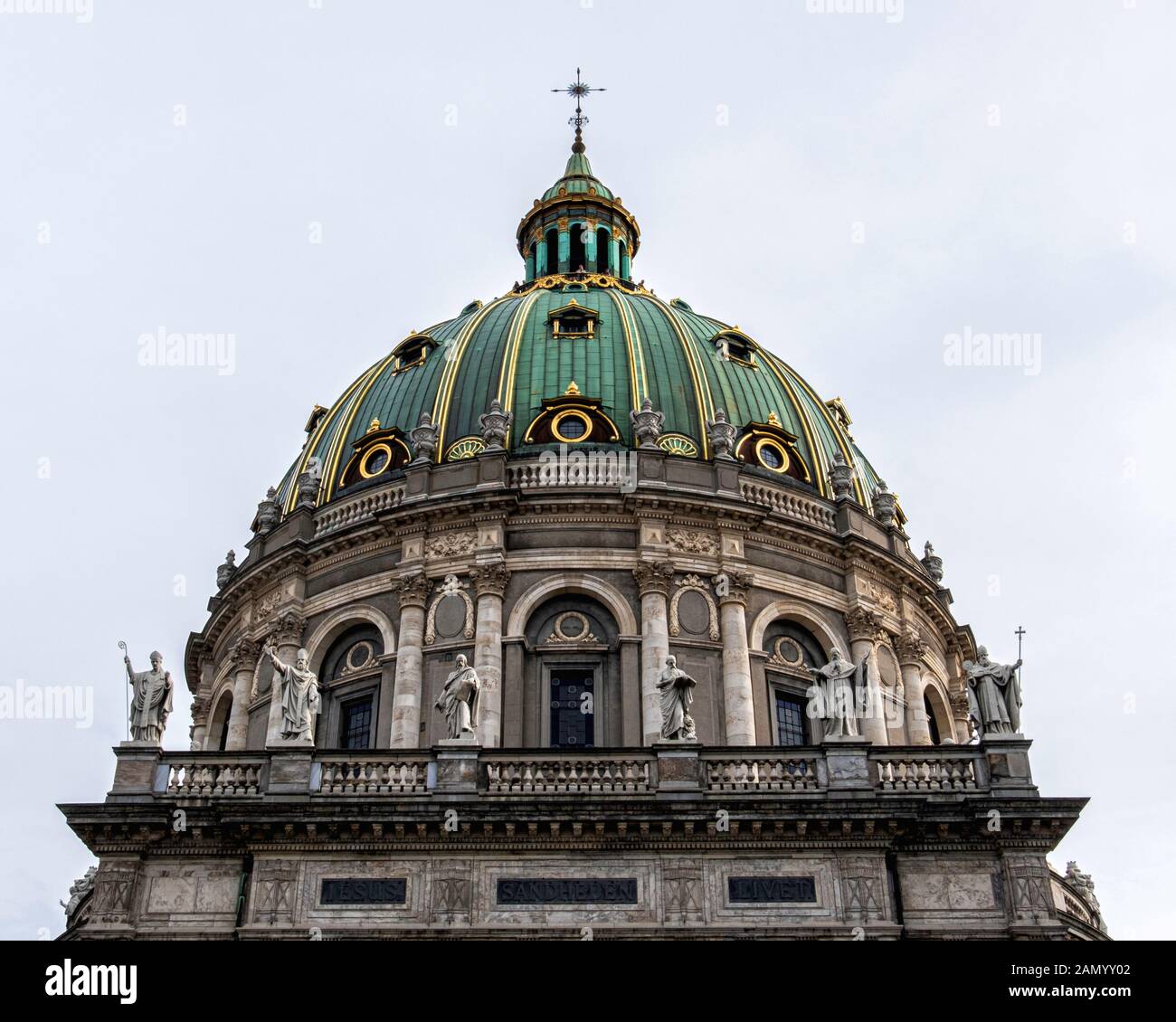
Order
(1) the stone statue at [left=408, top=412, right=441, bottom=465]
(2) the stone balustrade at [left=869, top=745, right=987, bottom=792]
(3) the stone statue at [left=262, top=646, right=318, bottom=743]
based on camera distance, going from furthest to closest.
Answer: (1) the stone statue at [left=408, top=412, right=441, bottom=465]
(3) the stone statue at [left=262, top=646, right=318, bottom=743]
(2) the stone balustrade at [left=869, top=745, right=987, bottom=792]

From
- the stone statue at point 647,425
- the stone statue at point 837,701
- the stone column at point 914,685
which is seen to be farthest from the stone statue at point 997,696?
the stone statue at point 647,425

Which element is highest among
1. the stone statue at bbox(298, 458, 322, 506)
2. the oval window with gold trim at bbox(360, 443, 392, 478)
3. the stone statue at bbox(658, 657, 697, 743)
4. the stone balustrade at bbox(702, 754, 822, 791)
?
the oval window with gold trim at bbox(360, 443, 392, 478)

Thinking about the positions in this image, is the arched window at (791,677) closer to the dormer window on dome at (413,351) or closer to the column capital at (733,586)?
the column capital at (733,586)

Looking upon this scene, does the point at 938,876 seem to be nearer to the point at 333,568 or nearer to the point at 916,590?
the point at 916,590

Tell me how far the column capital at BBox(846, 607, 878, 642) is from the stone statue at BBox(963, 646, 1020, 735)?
8854 mm

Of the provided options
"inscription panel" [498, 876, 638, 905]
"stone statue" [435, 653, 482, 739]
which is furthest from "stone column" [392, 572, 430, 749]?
"inscription panel" [498, 876, 638, 905]

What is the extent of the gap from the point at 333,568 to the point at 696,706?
10951mm

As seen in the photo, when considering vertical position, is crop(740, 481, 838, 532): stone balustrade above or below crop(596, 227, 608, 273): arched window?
Result: below

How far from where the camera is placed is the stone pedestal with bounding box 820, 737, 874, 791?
2681 centimetres

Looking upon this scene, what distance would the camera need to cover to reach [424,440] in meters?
38.2

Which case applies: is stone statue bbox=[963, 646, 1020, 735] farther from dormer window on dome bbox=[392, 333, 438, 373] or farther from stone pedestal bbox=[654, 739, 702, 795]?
dormer window on dome bbox=[392, 333, 438, 373]

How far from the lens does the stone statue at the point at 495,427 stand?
37.6m
